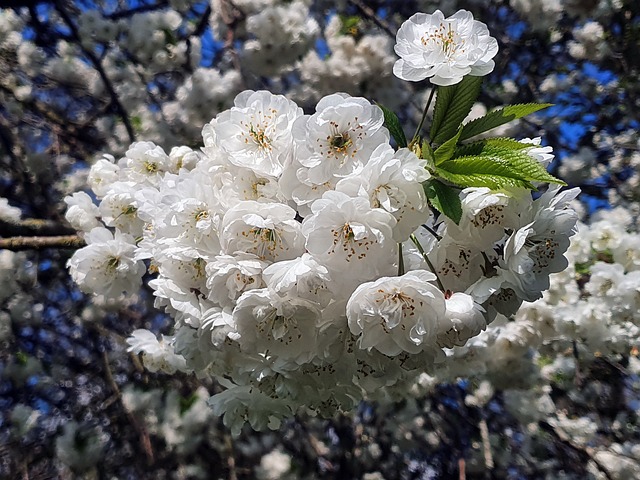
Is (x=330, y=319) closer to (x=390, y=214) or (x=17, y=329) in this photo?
(x=390, y=214)

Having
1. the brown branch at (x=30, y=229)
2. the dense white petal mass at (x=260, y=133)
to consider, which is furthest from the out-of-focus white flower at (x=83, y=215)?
the dense white petal mass at (x=260, y=133)

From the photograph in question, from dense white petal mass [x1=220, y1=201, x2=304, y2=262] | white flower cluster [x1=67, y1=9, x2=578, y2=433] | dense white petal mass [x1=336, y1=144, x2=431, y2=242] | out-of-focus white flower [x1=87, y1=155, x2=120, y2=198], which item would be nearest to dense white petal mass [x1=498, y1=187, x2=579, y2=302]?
white flower cluster [x1=67, y1=9, x2=578, y2=433]

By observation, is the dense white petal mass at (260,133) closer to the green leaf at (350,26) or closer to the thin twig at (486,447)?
the thin twig at (486,447)

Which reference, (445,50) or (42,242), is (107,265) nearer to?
(42,242)

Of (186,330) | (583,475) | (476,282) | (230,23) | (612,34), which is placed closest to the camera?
(476,282)

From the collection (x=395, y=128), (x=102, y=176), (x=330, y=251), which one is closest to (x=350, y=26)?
(x=102, y=176)

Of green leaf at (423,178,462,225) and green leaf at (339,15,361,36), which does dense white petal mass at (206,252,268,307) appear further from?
green leaf at (339,15,361,36)

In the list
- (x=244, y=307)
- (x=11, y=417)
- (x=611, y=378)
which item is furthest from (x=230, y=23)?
(x=611, y=378)
